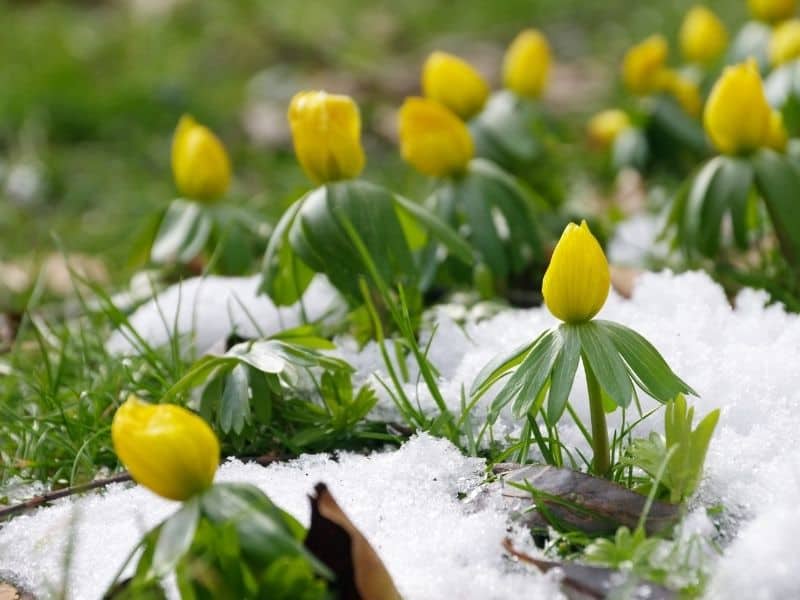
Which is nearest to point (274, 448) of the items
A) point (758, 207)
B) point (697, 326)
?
point (697, 326)

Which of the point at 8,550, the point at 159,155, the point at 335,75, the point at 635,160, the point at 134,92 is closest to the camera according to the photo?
the point at 8,550

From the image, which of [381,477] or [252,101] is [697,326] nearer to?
[381,477]

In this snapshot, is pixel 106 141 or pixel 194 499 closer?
pixel 194 499

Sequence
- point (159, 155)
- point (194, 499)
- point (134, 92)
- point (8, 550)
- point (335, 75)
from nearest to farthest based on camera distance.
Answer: point (194, 499) < point (8, 550) < point (159, 155) < point (134, 92) < point (335, 75)

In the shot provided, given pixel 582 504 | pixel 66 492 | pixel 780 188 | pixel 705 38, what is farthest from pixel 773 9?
pixel 66 492

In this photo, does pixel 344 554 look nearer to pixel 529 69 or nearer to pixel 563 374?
pixel 563 374

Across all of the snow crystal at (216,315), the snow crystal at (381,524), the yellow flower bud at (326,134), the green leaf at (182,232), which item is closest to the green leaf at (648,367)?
the snow crystal at (381,524)

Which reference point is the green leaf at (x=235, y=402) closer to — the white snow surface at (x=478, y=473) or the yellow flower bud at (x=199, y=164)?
the white snow surface at (x=478, y=473)
